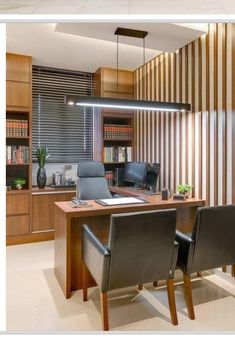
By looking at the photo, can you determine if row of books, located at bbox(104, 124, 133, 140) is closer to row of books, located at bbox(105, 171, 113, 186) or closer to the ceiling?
row of books, located at bbox(105, 171, 113, 186)

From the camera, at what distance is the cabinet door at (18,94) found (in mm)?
3977

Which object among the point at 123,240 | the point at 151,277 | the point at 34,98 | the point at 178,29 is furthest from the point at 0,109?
the point at 34,98

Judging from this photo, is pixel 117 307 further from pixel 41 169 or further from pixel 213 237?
pixel 41 169

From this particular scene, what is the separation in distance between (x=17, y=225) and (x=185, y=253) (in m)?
2.70

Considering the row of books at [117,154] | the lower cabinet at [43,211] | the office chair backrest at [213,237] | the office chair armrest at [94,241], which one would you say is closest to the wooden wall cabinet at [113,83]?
the row of books at [117,154]

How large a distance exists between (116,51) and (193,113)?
4.94 feet

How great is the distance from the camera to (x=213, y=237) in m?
2.31

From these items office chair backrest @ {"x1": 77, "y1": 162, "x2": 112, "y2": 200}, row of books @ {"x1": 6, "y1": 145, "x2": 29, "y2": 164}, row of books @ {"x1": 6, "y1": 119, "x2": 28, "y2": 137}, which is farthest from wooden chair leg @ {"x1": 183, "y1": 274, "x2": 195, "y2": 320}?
row of books @ {"x1": 6, "y1": 119, "x2": 28, "y2": 137}

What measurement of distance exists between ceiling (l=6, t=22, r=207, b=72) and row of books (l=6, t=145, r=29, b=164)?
1415 millimetres

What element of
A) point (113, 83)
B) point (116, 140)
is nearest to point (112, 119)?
point (116, 140)

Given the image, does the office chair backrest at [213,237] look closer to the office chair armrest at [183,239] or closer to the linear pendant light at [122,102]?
the office chair armrest at [183,239]

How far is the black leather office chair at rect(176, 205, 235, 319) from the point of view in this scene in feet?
7.35

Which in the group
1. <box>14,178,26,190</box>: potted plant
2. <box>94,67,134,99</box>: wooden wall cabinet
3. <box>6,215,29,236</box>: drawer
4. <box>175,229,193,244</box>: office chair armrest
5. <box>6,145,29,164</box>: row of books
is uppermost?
<box>94,67,134,99</box>: wooden wall cabinet

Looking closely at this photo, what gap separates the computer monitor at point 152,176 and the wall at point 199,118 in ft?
0.95
